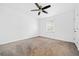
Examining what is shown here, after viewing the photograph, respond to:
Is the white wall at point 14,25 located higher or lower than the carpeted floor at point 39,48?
higher

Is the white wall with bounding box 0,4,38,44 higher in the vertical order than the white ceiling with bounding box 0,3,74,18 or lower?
lower

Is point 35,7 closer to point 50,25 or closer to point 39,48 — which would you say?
point 50,25

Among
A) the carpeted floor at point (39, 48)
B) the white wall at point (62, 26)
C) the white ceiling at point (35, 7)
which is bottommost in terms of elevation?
the carpeted floor at point (39, 48)

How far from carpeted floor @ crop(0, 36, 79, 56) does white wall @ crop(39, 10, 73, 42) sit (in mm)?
82

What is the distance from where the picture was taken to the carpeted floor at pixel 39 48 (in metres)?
1.59

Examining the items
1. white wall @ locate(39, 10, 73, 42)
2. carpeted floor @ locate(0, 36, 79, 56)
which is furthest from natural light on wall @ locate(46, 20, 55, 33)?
carpeted floor @ locate(0, 36, 79, 56)

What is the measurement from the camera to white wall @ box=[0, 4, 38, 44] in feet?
5.16

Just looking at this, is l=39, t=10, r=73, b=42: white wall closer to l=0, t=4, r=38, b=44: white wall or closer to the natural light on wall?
the natural light on wall

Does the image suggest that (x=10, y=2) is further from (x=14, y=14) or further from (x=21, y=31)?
(x=21, y=31)

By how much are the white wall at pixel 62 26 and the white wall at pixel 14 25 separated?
15 cm

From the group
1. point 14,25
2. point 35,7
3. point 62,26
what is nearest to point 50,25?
point 62,26

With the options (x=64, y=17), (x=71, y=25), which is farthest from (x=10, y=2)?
(x=71, y=25)

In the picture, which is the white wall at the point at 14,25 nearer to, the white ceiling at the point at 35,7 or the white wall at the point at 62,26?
the white ceiling at the point at 35,7

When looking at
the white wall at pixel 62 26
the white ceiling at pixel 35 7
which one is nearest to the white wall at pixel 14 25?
the white ceiling at pixel 35 7
